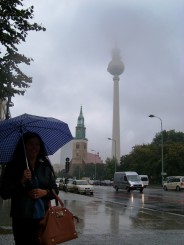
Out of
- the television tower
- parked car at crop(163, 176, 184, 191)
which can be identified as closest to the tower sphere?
the television tower

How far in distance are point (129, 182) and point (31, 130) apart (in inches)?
1605

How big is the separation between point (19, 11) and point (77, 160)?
152 meters

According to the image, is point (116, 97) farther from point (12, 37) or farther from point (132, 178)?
point (12, 37)

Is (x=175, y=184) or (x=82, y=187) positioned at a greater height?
(x=175, y=184)

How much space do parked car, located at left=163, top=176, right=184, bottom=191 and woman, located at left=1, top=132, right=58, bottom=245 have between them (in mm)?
46578

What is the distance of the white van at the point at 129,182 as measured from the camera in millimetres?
44844

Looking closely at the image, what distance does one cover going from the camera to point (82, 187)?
1591 inches

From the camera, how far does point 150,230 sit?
11266mm

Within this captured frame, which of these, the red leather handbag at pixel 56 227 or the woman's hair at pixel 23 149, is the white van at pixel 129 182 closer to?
the woman's hair at pixel 23 149

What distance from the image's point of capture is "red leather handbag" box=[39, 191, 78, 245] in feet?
14.2

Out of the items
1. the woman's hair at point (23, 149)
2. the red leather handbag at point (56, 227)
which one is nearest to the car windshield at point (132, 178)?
the woman's hair at point (23, 149)

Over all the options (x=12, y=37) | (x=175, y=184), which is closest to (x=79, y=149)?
(x=175, y=184)

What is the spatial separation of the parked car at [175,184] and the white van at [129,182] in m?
6.12

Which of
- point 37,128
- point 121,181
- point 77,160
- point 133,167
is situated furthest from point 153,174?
point 37,128
